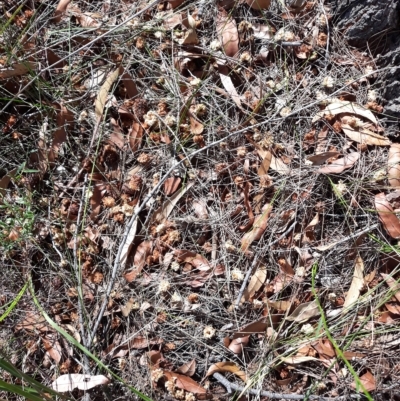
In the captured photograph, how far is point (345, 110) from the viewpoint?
5.77 feet

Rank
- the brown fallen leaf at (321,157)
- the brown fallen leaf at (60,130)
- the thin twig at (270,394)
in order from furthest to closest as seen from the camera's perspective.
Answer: the brown fallen leaf at (60,130) → the brown fallen leaf at (321,157) → the thin twig at (270,394)

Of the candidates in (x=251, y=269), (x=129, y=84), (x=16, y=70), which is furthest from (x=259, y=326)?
(x=16, y=70)

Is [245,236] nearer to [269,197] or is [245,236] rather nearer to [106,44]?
[269,197]

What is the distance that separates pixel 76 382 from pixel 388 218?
1.25 m

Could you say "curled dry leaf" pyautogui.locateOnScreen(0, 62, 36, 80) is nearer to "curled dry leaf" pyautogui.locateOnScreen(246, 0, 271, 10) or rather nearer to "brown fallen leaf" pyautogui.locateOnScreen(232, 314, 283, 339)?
"curled dry leaf" pyautogui.locateOnScreen(246, 0, 271, 10)

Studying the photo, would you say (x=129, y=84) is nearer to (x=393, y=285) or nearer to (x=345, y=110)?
(x=345, y=110)

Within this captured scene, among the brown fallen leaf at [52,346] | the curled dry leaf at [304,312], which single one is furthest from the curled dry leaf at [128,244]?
the curled dry leaf at [304,312]

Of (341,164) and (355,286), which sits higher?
(341,164)

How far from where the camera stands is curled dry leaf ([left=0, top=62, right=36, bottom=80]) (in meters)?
1.81

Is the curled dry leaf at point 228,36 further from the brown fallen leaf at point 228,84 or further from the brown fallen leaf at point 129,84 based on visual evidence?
the brown fallen leaf at point 129,84

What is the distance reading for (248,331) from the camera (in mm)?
1688

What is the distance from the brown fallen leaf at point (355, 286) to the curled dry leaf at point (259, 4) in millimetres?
1027

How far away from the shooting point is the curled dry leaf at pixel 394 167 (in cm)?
170

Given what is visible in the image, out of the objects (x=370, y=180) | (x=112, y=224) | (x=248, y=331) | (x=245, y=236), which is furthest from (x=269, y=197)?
(x=112, y=224)
